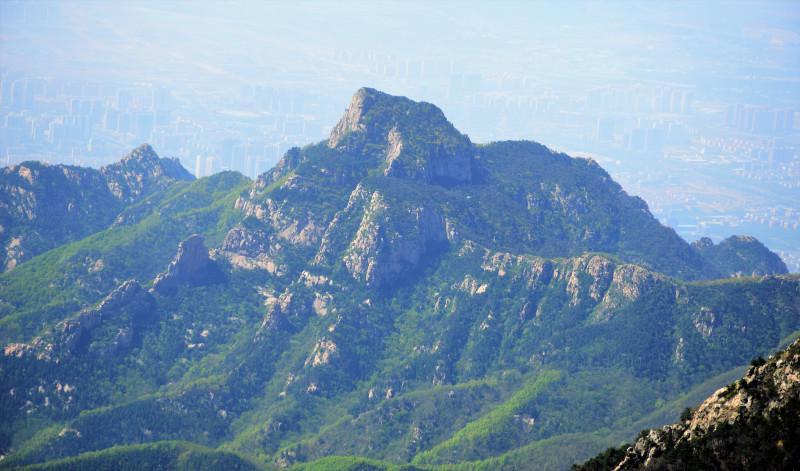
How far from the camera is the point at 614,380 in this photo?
197 m

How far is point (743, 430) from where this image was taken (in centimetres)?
8775

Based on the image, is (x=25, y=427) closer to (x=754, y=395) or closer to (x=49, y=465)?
(x=49, y=465)

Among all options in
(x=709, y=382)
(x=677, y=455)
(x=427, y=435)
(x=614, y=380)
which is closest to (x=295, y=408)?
(x=427, y=435)

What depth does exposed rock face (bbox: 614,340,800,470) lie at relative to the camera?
8496cm

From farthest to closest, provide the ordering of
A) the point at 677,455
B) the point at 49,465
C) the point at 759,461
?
the point at 49,465, the point at 677,455, the point at 759,461

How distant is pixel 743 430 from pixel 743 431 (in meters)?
0.09

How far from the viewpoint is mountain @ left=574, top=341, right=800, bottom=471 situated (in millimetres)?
84875

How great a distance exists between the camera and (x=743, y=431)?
87.7 meters

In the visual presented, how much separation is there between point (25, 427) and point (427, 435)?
64.3 meters

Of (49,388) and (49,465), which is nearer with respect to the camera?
(49,465)

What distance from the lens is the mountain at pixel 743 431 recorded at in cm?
8488

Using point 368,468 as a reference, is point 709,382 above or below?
above

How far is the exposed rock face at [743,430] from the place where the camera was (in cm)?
8496

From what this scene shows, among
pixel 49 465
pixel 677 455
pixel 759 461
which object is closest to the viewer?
pixel 759 461
